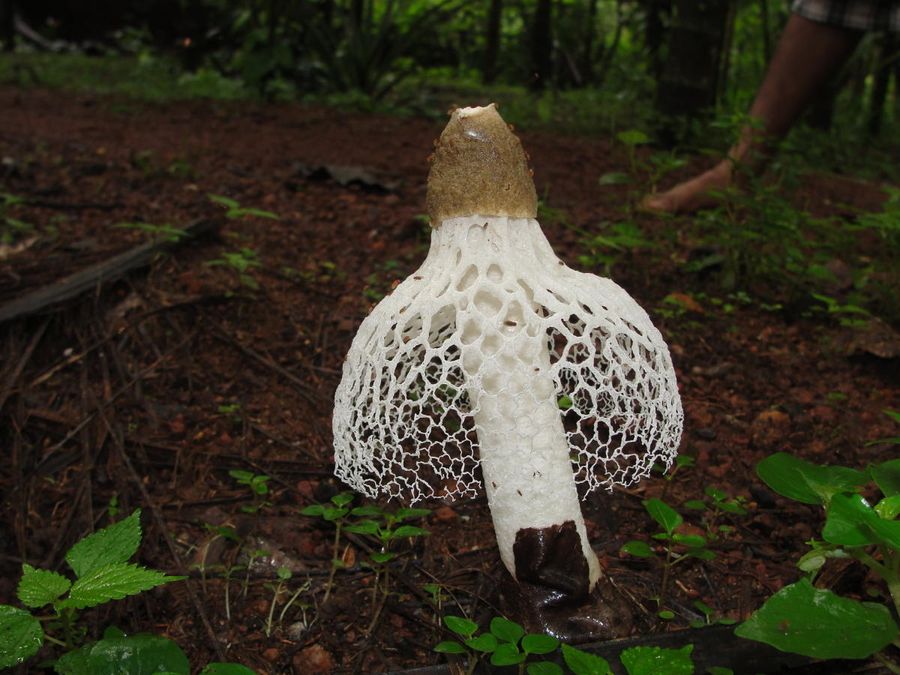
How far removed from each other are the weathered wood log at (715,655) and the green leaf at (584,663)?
8.1 inches

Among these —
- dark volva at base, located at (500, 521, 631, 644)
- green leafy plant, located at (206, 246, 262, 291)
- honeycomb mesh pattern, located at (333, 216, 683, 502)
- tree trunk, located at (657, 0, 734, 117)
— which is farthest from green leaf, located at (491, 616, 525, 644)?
tree trunk, located at (657, 0, 734, 117)

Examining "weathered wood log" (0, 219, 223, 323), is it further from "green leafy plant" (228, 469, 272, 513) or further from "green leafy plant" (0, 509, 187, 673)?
"green leafy plant" (0, 509, 187, 673)

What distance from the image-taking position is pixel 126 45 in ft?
54.6

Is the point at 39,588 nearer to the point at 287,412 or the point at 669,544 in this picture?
the point at 287,412

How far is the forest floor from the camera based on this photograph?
8.13 ft

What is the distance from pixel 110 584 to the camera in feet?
6.37

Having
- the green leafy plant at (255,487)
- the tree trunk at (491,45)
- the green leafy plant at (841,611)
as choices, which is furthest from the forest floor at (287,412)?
the tree trunk at (491,45)

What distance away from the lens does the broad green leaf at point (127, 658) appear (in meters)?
1.92

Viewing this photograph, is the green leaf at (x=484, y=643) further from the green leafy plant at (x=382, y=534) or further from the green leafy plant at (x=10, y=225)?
the green leafy plant at (x=10, y=225)

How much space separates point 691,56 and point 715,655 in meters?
5.53

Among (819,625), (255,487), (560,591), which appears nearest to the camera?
(819,625)

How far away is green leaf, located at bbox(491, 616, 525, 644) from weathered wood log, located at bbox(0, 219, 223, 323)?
250cm

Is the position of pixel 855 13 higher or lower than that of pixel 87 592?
higher

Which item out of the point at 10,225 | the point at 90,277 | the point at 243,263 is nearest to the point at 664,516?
the point at 243,263
